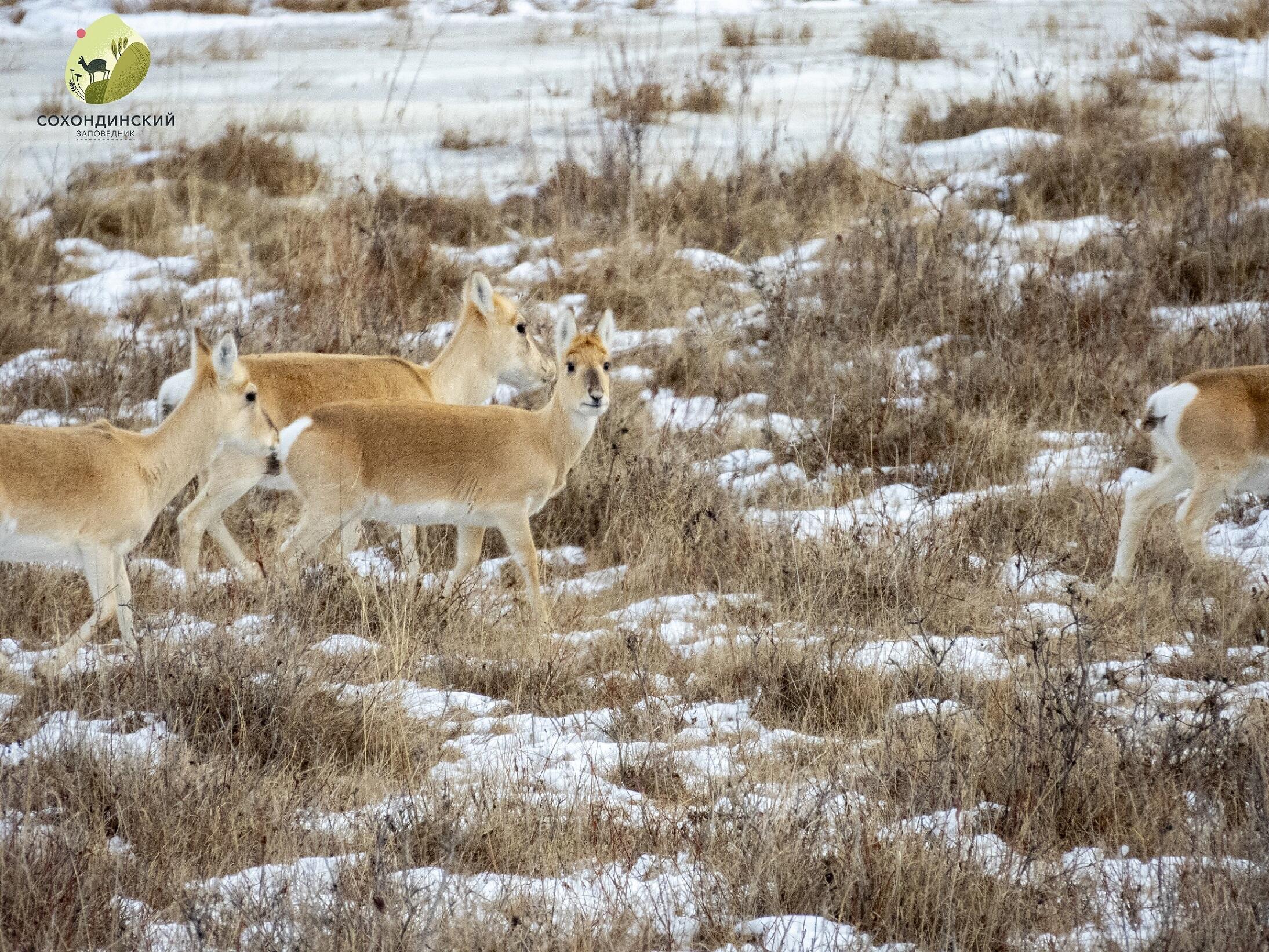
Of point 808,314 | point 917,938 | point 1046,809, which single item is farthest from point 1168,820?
point 808,314

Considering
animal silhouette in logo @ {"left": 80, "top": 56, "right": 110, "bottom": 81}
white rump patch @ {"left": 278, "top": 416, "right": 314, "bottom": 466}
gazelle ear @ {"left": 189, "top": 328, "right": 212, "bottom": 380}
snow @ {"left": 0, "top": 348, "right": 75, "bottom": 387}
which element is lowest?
snow @ {"left": 0, "top": 348, "right": 75, "bottom": 387}

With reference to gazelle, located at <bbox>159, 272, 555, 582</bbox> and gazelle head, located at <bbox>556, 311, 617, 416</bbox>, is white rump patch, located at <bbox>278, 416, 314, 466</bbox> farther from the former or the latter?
gazelle head, located at <bbox>556, 311, 617, 416</bbox>

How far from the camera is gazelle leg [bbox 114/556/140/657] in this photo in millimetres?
5497

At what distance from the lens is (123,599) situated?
584 cm

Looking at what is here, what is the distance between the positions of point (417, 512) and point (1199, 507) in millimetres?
4058

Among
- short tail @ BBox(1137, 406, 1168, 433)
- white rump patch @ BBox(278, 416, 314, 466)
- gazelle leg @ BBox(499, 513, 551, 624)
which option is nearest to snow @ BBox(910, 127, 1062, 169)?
short tail @ BBox(1137, 406, 1168, 433)

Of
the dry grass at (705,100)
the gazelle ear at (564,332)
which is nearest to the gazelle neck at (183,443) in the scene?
the gazelle ear at (564,332)

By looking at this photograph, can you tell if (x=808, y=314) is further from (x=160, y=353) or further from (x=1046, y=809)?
(x=1046, y=809)

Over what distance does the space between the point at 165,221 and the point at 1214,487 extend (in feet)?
31.0

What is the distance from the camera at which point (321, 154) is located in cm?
1427

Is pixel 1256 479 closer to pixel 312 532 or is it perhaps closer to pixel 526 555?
pixel 526 555

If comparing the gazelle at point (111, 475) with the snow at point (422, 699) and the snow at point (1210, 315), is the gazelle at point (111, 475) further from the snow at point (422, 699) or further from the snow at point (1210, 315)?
the snow at point (1210, 315)

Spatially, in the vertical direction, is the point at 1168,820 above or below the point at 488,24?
below

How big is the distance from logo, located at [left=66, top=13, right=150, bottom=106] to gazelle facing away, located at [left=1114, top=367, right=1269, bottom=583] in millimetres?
13399
